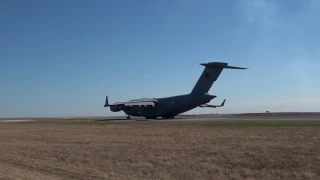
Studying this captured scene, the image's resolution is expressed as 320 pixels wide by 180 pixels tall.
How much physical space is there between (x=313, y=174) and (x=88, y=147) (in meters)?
14.0

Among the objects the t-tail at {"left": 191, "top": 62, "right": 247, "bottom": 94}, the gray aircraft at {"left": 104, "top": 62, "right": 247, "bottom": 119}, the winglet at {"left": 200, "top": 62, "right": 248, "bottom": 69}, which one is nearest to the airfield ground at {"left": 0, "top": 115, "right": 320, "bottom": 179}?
the winglet at {"left": 200, "top": 62, "right": 248, "bottom": 69}

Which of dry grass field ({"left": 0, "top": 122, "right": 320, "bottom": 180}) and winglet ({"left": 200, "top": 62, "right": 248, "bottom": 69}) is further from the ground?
winglet ({"left": 200, "top": 62, "right": 248, "bottom": 69})

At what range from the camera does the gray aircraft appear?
227ft

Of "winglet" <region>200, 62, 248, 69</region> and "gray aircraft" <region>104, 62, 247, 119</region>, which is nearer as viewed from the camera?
"winglet" <region>200, 62, 248, 69</region>

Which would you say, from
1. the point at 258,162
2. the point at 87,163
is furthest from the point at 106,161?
the point at 258,162

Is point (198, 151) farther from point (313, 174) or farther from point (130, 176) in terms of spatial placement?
point (313, 174)

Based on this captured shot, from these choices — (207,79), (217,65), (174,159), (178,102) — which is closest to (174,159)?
(174,159)

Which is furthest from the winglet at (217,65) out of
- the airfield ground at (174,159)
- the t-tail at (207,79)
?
the airfield ground at (174,159)

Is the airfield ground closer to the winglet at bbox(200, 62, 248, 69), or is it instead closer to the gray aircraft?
the winglet at bbox(200, 62, 248, 69)

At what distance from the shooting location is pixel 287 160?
626 inches

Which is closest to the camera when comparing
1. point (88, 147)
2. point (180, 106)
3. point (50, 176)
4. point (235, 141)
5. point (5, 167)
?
point (50, 176)

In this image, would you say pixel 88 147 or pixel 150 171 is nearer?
pixel 150 171

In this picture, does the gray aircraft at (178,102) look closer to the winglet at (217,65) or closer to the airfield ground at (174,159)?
the winglet at (217,65)

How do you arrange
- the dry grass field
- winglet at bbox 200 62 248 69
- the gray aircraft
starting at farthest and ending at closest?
the gray aircraft, winglet at bbox 200 62 248 69, the dry grass field
